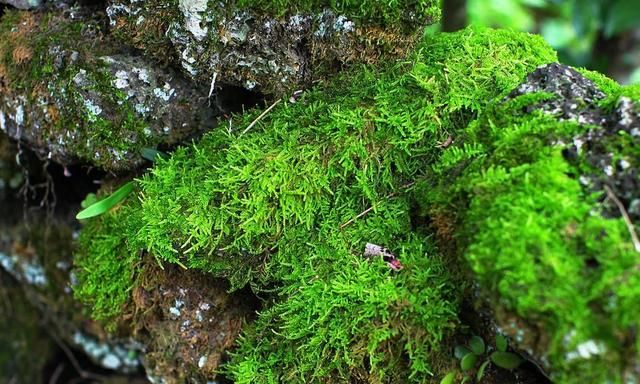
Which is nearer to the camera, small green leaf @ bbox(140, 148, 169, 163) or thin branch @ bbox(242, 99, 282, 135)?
thin branch @ bbox(242, 99, 282, 135)

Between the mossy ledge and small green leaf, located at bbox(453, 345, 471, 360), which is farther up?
the mossy ledge

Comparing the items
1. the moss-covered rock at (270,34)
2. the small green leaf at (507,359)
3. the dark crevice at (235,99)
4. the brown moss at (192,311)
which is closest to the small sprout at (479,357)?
the small green leaf at (507,359)

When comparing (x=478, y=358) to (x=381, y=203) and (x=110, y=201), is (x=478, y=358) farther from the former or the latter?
(x=110, y=201)

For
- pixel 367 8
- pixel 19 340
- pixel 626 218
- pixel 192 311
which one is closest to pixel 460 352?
pixel 626 218

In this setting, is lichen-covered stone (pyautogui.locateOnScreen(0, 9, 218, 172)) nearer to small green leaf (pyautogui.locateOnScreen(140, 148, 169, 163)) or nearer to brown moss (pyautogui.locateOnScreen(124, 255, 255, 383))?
small green leaf (pyautogui.locateOnScreen(140, 148, 169, 163))

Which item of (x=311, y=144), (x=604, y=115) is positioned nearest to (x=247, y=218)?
(x=311, y=144)

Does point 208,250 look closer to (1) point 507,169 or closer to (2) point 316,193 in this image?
(2) point 316,193

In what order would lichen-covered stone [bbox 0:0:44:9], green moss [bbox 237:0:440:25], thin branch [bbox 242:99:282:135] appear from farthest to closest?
1. lichen-covered stone [bbox 0:0:44:9]
2. thin branch [bbox 242:99:282:135]
3. green moss [bbox 237:0:440:25]

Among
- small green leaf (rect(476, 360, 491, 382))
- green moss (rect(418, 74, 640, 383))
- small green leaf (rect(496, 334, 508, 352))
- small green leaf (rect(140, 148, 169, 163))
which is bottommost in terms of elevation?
small green leaf (rect(476, 360, 491, 382))

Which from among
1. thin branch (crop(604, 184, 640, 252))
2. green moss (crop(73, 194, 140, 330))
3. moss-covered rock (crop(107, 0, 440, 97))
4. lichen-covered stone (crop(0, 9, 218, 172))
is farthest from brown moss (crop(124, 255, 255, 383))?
thin branch (crop(604, 184, 640, 252))
